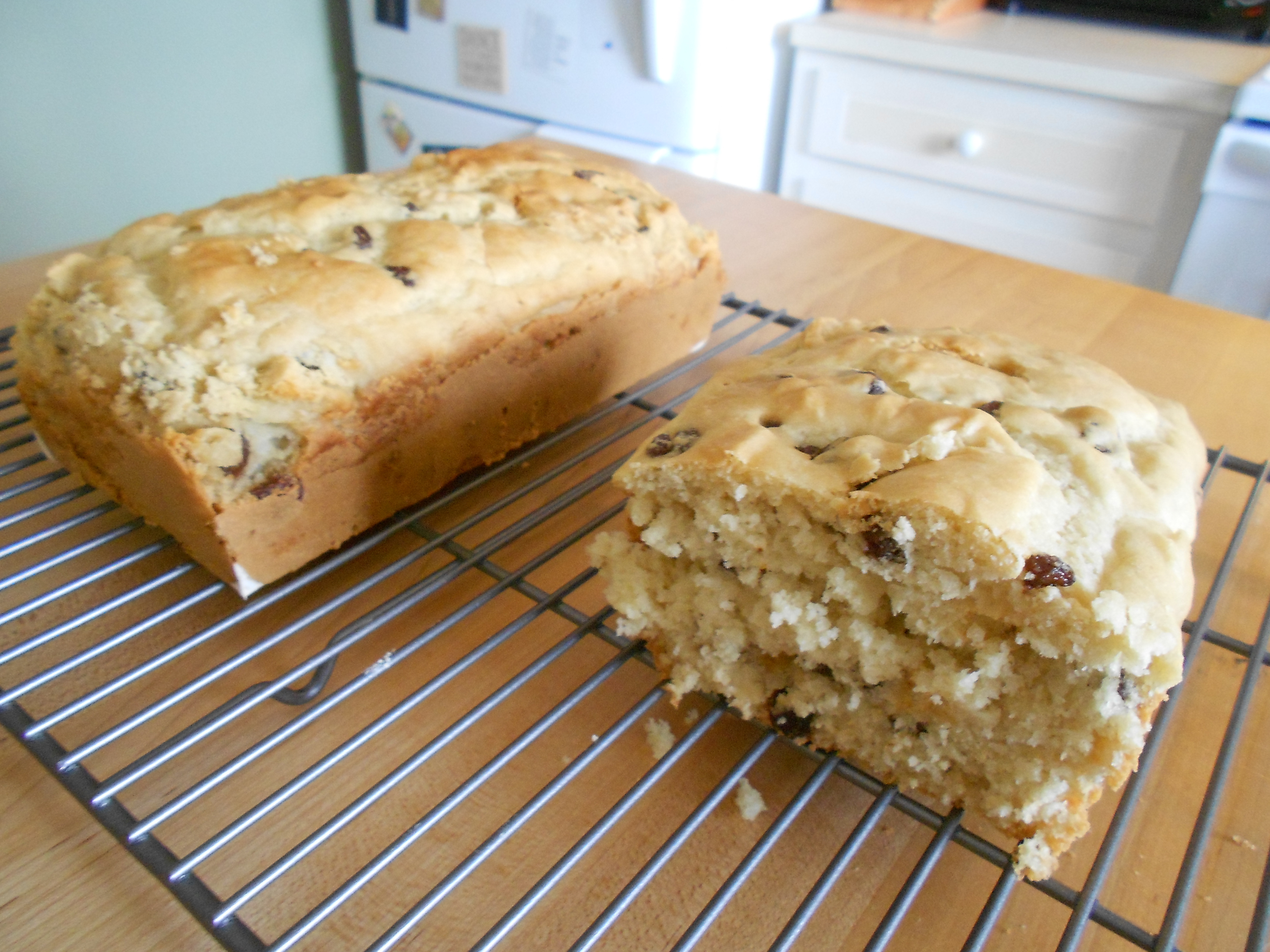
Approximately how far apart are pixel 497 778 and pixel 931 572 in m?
0.44

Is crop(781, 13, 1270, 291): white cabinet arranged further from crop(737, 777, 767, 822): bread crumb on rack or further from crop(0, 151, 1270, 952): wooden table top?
crop(737, 777, 767, 822): bread crumb on rack

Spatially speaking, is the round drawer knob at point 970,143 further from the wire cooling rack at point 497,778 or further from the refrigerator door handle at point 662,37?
the wire cooling rack at point 497,778

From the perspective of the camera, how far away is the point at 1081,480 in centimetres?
84

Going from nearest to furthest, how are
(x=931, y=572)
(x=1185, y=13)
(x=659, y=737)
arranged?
(x=931, y=572) < (x=659, y=737) < (x=1185, y=13)

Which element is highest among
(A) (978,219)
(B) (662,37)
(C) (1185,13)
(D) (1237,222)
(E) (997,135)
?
(C) (1185,13)

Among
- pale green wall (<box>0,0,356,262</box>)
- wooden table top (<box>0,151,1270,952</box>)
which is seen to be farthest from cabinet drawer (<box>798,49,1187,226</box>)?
pale green wall (<box>0,0,356,262</box>)

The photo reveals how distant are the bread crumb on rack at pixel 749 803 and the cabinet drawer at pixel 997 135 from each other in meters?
2.34

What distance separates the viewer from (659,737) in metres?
0.87

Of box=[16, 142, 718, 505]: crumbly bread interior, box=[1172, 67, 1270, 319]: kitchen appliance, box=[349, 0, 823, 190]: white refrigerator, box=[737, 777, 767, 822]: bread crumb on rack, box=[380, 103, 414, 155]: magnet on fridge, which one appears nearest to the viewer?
box=[737, 777, 767, 822]: bread crumb on rack

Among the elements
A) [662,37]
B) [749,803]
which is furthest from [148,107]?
[749,803]

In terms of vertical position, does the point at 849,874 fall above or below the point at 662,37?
below

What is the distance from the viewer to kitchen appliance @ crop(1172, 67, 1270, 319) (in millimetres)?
2182

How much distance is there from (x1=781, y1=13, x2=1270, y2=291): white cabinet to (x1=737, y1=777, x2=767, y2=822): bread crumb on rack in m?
2.30

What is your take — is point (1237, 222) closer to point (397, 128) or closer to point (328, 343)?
point (328, 343)
